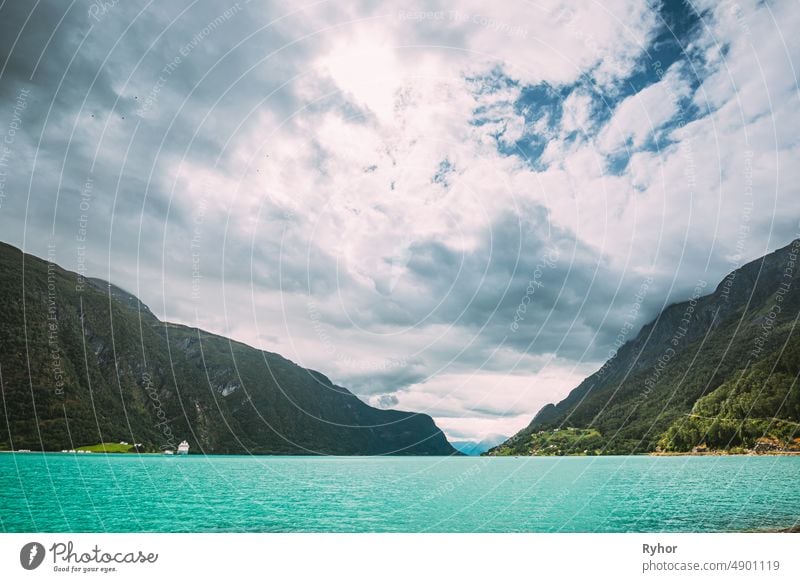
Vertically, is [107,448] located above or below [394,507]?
above

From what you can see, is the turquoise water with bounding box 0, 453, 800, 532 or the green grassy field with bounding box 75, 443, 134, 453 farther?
the green grassy field with bounding box 75, 443, 134, 453

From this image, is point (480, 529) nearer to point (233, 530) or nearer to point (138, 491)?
point (233, 530)

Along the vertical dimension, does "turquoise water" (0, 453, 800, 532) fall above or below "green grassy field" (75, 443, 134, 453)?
below

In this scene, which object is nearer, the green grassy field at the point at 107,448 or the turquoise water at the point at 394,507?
the turquoise water at the point at 394,507

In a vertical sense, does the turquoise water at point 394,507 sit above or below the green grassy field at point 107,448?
below

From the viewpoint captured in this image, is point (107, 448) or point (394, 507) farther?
point (107, 448)

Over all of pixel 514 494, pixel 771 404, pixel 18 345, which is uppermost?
pixel 18 345

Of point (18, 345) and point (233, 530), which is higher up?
point (18, 345)
